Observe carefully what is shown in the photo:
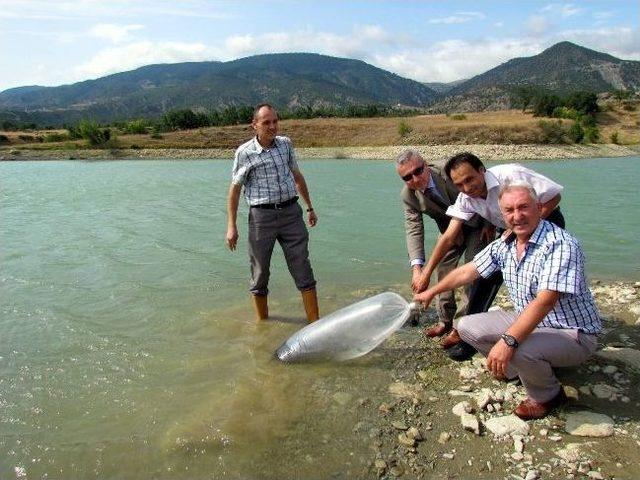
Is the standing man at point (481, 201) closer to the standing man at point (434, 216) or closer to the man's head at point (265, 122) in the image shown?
the standing man at point (434, 216)

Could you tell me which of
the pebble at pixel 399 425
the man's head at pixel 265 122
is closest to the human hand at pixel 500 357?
the pebble at pixel 399 425

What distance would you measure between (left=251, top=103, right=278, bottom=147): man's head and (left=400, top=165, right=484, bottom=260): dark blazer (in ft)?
4.86

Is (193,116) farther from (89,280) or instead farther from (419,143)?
(89,280)

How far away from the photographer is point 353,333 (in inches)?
193

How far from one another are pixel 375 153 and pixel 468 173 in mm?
58058

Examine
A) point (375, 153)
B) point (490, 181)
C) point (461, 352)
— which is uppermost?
point (490, 181)

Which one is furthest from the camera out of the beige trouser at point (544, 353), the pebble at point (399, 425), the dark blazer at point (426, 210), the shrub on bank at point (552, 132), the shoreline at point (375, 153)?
the shrub on bank at point (552, 132)

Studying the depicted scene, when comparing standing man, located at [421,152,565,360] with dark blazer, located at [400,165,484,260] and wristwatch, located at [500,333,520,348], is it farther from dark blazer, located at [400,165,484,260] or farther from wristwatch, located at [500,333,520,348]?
wristwatch, located at [500,333,520,348]

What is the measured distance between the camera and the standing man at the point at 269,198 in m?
5.31

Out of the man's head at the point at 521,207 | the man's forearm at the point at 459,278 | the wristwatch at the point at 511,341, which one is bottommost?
the wristwatch at the point at 511,341

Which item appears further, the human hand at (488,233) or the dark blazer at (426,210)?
the dark blazer at (426,210)

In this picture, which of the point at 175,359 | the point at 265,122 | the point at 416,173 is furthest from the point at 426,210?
the point at 175,359

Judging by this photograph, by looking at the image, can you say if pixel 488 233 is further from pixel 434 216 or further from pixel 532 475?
pixel 532 475

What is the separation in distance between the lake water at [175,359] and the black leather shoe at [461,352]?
662mm
